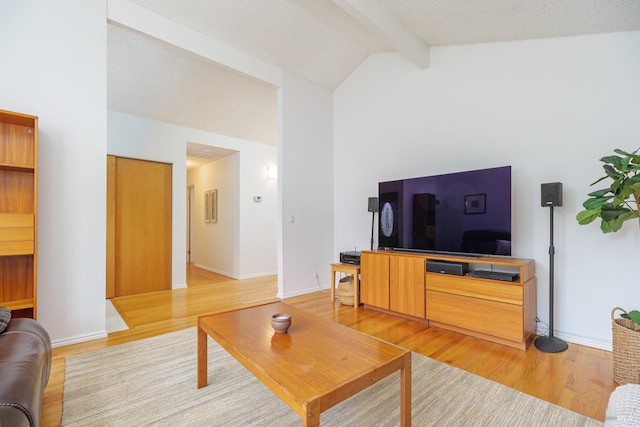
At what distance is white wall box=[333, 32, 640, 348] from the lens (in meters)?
2.41

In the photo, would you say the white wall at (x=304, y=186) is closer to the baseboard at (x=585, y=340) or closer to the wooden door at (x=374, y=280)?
the wooden door at (x=374, y=280)

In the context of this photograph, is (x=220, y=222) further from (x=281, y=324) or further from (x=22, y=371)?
(x=22, y=371)

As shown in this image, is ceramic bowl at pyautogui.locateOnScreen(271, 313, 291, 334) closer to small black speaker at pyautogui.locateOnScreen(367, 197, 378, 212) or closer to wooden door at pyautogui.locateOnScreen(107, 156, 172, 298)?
small black speaker at pyautogui.locateOnScreen(367, 197, 378, 212)

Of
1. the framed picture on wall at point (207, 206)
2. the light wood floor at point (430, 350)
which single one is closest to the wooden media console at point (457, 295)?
the light wood floor at point (430, 350)

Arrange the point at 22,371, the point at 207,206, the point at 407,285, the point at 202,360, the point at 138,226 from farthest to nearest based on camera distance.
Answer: the point at 207,206, the point at 138,226, the point at 407,285, the point at 202,360, the point at 22,371

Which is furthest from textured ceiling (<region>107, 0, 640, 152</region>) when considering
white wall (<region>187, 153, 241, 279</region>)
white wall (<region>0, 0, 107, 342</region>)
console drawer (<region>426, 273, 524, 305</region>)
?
console drawer (<region>426, 273, 524, 305</region>)

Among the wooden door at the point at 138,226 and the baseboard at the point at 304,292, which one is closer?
the baseboard at the point at 304,292

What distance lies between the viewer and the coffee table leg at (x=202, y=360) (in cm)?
185

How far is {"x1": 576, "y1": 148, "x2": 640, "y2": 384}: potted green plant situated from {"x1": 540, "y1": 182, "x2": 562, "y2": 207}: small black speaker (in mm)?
286

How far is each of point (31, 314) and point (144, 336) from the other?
82cm

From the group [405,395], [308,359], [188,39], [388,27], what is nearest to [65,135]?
[188,39]

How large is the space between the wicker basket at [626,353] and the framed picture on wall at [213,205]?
591cm

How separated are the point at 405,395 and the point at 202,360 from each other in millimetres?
1227

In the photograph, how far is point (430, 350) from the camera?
7.89 feet
